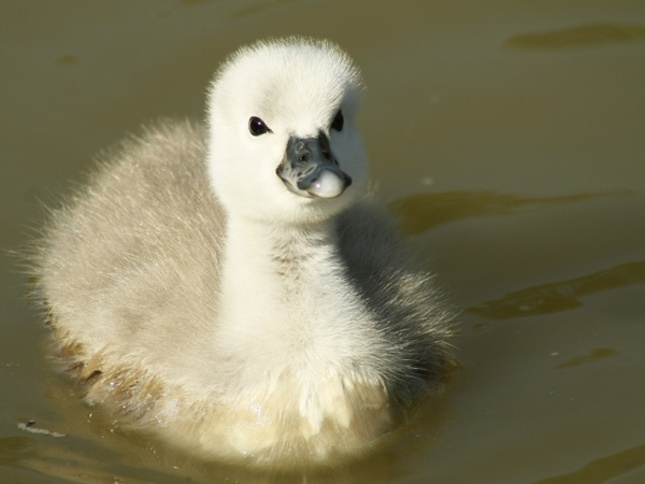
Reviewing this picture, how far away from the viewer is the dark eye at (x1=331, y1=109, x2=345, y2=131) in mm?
4868

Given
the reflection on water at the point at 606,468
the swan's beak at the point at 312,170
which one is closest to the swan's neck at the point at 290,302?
the swan's beak at the point at 312,170

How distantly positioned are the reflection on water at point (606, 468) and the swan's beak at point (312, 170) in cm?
127

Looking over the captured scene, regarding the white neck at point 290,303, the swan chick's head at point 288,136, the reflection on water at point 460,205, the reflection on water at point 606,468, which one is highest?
the reflection on water at point 460,205

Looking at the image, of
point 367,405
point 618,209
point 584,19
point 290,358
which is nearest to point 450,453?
point 367,405

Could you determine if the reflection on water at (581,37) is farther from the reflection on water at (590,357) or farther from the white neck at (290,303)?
the white neck at (290,303)

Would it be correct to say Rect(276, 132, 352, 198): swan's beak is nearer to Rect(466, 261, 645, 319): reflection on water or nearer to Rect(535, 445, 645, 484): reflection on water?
Rect(535, 445, 645, 484): reflection on water

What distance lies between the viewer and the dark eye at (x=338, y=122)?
4.87 metres

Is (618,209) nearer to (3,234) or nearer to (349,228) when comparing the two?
(349,228)

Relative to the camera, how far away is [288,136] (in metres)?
4.74

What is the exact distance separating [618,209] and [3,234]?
2.77m

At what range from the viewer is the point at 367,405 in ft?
16.4

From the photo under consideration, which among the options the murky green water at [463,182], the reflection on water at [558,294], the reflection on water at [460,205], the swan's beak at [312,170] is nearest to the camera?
the swan's beak at [312,170]

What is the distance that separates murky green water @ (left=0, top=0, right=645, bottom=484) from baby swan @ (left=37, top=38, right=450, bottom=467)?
144mm

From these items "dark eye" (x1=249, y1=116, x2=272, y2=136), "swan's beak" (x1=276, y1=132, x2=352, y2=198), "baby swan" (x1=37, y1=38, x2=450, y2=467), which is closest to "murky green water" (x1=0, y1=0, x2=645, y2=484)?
"baby swan" (x1=37, y1=38, x2=450, y2=467)
